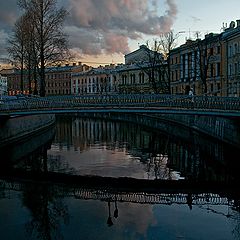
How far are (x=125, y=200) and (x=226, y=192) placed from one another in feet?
16.3

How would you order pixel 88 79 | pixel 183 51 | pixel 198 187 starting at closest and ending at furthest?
pixel 198 187, pixel 183 51, pixel 88 79

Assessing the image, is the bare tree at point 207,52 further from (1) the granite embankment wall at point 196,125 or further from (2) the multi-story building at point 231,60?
(1) the granite embankment wall at point 196,125

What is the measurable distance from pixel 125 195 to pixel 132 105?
7.95 meters

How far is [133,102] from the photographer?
1075 inches

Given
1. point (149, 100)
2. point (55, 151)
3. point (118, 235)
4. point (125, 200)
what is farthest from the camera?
point (55, 151)

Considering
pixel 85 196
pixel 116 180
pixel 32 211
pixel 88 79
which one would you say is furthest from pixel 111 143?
pixel 88 79

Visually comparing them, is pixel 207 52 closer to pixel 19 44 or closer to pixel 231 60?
pixel 231 60

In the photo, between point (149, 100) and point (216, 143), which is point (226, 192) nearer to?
point (149, 100)

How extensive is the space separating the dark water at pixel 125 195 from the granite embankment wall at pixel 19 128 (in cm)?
122

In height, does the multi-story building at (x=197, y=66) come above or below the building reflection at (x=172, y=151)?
above

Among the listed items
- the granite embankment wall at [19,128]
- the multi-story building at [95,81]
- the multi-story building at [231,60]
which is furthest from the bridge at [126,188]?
the multi-story building at [95,81]

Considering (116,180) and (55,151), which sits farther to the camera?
(55,151)

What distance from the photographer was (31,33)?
137 ft

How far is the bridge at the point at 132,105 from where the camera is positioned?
25500 millimetres
